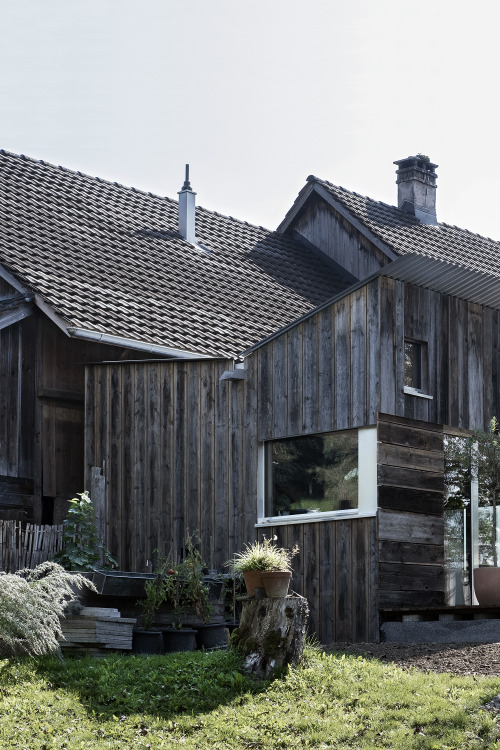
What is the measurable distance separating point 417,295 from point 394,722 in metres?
7.35

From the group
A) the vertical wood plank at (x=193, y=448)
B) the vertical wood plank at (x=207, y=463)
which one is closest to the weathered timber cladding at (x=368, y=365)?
the vertical wood plank at (x=207, y=463)

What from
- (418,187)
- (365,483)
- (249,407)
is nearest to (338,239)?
(418,187)

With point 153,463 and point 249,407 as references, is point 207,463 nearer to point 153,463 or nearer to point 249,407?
point 153,463

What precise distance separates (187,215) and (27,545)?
9974 millimetres

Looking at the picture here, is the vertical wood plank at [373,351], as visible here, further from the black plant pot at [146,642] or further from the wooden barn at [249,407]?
the black plant pot at [146,642]

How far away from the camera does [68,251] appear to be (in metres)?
19.5

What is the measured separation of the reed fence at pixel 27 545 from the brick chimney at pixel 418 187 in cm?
1383

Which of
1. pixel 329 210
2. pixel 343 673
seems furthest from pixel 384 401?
pixel 329 210

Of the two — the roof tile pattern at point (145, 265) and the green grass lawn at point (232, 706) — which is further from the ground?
the roof tile pattern at point (145, 265)

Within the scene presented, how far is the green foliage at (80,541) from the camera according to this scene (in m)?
14.4

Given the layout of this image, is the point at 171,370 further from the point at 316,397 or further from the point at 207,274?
the point at 207,274

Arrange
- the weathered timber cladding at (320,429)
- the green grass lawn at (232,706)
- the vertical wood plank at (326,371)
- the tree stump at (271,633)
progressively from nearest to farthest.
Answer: the green grass lawn at (232,706) < the tree stump at (271,633) < the weathered timber cladding at (320,429) < the vertical wood plank at (326,371)

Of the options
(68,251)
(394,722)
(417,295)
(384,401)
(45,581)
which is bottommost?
(394,722)

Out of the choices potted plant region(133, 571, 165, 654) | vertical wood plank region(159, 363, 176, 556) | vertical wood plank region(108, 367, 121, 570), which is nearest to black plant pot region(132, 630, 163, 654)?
potted plant region(133, 571, 165, 654)
